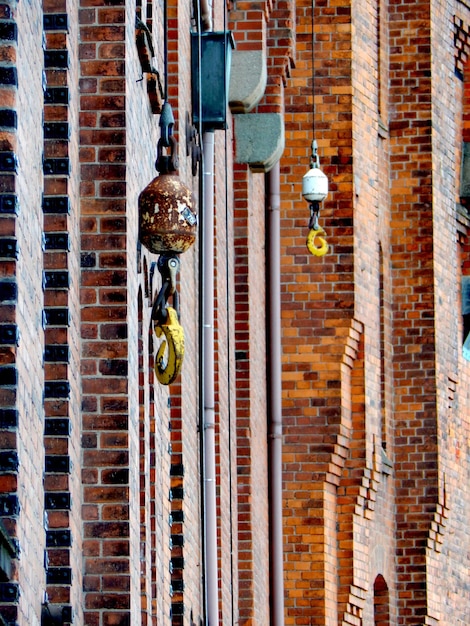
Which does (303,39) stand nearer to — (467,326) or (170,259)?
(467,326)

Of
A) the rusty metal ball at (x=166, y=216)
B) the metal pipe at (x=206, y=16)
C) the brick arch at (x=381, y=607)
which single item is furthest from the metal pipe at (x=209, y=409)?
the brick arch at (x=381, y=607)

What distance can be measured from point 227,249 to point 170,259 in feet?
20.9

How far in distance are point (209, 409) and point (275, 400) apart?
4206mm

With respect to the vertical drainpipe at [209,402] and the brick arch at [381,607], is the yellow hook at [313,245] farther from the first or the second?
the brick arch at [381,607]

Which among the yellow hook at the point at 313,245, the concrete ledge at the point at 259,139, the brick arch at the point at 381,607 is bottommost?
the brick arch at the point at 381,607

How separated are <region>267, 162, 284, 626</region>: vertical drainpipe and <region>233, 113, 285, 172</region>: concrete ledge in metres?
1.28

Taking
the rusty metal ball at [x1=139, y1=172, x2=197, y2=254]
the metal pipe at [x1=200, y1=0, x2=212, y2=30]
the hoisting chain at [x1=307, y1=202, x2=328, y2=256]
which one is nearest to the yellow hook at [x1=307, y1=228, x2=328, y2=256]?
the hoisting chain at [x1=307, y1=202, x2=328, y2=256]

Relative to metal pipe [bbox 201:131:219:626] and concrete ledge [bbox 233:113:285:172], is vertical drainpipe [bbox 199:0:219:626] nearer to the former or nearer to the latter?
metal pipe [bbox 201:131:219:626]

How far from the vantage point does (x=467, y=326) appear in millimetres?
25016

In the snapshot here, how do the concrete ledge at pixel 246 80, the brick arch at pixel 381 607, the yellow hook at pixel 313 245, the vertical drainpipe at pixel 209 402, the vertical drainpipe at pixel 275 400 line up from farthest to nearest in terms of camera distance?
the brick arch at pixel 381 607, the vertical drainpipe at pixel 275 400, the yellow hook at pixel 313 245, the concrete ledge at pixel 246 80, the vertical drainpipe at pixel 209 402

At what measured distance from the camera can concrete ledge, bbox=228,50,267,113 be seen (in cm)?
1697

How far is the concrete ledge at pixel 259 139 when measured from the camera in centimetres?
1772

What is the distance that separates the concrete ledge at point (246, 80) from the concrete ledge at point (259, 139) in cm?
56

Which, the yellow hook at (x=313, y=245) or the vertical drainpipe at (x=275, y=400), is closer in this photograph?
the yellow hook at (x=313, y=245)
